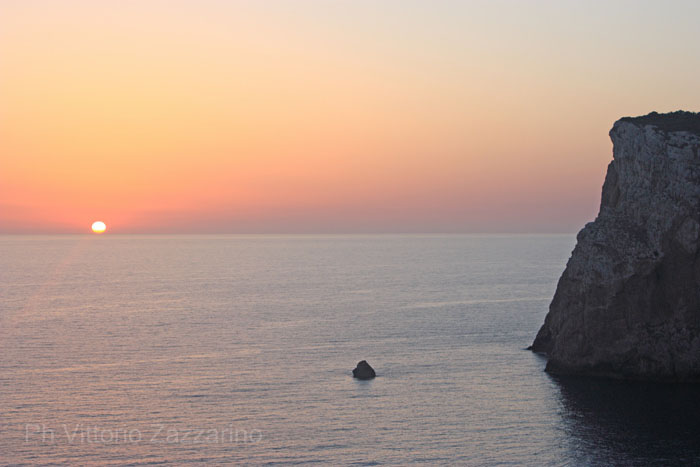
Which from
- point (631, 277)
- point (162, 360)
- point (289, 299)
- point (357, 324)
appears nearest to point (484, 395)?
point (631, 277)

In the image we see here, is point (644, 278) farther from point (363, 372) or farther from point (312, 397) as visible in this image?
point (312, 397)

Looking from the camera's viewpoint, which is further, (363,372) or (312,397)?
(363,372)

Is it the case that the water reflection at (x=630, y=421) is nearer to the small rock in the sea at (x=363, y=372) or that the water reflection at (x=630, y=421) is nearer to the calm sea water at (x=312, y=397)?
the calm sea water at (x=312, y=397)

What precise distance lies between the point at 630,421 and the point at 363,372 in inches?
1026

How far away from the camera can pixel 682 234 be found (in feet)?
235

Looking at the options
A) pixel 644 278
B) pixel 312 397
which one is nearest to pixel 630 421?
pixel 644 278

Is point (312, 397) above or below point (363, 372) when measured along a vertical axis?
below

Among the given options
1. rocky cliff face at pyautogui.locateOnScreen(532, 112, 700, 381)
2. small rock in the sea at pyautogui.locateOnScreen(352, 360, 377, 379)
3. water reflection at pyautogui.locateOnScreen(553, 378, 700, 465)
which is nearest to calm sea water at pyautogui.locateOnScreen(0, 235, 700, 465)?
water reflection at pyautogui.locateOnScreen(553, 378, 700, 465)

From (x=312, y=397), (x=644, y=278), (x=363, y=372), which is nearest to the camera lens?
(x=312, y=397)

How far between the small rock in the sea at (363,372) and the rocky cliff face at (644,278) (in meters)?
19.5

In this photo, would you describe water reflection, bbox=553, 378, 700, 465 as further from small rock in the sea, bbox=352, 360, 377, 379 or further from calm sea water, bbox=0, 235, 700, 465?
small rock in the sea, bbox=352, 360, 377, 379

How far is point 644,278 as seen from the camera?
71.8 metres

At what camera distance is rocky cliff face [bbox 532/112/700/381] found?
69.8 metres

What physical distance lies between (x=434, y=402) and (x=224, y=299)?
8961cm
